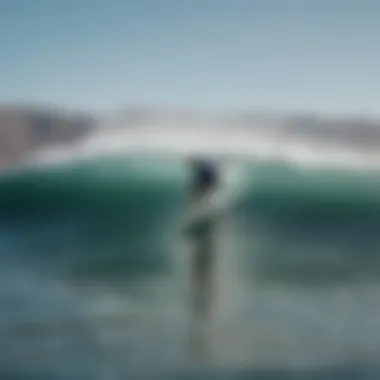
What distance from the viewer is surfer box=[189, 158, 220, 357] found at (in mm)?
2408

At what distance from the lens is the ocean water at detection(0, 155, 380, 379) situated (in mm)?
2363

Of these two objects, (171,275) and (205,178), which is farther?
(171,275)

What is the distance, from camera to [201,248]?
2.55 meters

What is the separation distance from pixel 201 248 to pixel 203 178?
0.95ft

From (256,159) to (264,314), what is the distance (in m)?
0.56

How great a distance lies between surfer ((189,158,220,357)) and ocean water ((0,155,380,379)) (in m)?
0.03

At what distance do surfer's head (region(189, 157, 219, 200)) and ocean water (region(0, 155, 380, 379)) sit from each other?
0.14ft

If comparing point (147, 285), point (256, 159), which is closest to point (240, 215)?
point (256, 159)

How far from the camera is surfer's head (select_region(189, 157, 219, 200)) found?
2398mm

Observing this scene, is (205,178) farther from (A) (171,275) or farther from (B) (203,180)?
(A) (171,275)

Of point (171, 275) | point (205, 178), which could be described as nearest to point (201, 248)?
point (171, 275)

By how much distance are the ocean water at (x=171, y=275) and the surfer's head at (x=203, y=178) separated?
42mm

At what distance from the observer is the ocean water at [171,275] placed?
236 cm

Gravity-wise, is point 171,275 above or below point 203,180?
below
